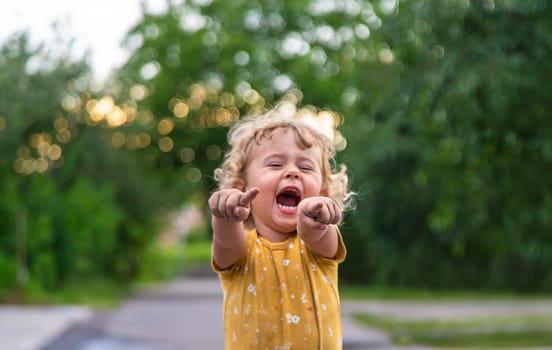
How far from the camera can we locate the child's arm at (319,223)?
288 cm

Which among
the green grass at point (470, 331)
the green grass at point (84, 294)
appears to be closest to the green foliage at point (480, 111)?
the green grass at point (470, 331)

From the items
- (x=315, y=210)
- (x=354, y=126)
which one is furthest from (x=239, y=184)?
(x=354, y=126)

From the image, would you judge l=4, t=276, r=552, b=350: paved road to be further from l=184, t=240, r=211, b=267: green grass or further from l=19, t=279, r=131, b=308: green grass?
l=184, t=240, r=211, b=267: green grass

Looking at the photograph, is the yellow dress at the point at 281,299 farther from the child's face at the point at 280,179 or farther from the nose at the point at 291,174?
the nose at the point at 291,174

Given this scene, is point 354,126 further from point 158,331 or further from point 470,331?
point 158,331

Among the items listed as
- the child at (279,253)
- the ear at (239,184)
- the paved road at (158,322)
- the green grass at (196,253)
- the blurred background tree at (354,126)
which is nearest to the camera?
the child at (279,253)

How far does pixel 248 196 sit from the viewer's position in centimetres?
279

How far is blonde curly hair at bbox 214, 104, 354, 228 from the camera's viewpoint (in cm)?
329

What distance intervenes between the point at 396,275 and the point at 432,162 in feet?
56.5

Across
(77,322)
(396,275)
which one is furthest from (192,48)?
(77,322)

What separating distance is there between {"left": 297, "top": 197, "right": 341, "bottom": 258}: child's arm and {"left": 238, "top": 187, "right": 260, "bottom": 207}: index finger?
0.17 meters

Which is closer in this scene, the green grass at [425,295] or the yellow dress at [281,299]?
the yellow dress at [281,299]

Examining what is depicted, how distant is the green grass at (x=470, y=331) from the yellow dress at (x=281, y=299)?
33.6 feet

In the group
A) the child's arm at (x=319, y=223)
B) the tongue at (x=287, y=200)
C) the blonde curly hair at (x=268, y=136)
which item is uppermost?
the blonde curly hair at (x=268, y=136)
